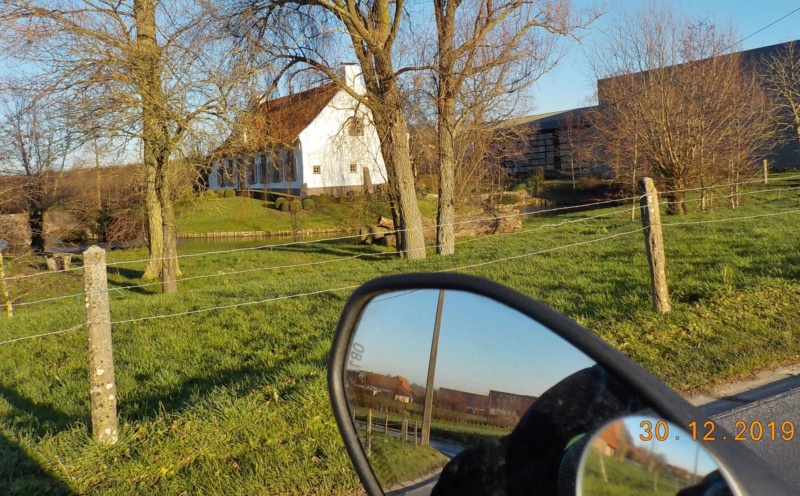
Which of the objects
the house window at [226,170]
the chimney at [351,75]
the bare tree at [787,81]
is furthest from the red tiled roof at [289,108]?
the bare tree at [787,81]

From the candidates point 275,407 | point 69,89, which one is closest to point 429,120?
point 69,89

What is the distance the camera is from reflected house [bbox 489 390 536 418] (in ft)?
5.09

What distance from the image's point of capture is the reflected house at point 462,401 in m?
1.67

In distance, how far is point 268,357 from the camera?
685 centimetres

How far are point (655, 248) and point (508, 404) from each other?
610 cm

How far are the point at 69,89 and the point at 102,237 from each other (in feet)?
54.2

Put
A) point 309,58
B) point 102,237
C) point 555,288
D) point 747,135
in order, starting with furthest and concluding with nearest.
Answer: point 102,237 → point 747,135 → point 309,58 → point 555,288

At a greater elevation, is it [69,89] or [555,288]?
[69,89]

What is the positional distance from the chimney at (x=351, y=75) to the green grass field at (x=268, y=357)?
5.94 metres

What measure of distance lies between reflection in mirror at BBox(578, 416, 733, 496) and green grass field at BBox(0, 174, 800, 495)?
276 centimetres

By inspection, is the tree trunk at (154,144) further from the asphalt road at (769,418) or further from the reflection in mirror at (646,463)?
the reflection in mirror at (646,463)

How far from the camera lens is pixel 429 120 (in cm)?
1878

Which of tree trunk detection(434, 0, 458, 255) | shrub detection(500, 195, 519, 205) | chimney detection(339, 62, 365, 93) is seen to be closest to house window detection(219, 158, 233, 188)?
chimney detection(339, 62, 365, 93)

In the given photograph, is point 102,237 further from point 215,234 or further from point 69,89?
point 69,89
